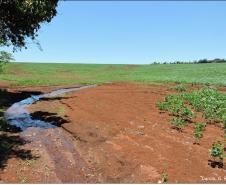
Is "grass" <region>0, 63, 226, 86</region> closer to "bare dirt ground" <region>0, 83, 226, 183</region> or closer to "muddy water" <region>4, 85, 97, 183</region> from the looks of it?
"muddy water" <region>4, 85, 97, 183</region>

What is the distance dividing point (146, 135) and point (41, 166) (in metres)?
5.39

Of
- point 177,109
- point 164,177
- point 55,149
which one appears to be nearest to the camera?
point 164,177

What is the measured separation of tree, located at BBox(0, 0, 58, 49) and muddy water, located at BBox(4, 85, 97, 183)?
7.46 meters

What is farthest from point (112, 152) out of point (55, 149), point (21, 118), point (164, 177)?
point (21, 118)

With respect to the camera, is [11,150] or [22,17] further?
[22,17]

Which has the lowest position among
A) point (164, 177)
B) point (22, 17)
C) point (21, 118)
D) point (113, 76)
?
point (113, 76)

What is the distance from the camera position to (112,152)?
1469 cm

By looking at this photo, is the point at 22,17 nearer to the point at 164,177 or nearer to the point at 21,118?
the point at 21,118

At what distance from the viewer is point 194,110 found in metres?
24.8

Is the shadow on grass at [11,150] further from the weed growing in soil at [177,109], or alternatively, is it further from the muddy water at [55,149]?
the weed growing in soil at [177,109]

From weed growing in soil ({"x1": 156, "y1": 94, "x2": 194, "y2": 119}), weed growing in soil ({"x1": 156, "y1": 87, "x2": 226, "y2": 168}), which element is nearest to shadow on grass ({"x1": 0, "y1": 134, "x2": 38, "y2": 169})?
weed growing in soil ({"x1": 156, "y1": 87, "x2": 226, "y2": 168})

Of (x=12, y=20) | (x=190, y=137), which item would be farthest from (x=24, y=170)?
(x=12, y=20)

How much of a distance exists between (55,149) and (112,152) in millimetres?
2348

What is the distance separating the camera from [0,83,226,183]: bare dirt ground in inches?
485
